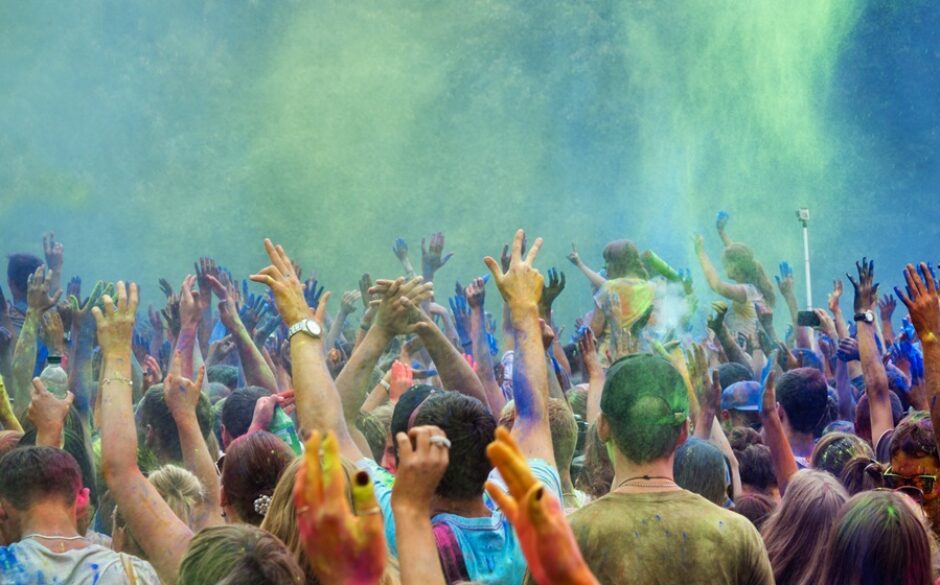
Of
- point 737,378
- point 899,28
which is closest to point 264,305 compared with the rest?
point 737,378

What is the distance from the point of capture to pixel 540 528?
56.9 inches

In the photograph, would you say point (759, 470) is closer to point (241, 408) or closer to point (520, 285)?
point (520, 285)

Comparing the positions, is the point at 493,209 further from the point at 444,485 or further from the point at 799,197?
the point at 444,485

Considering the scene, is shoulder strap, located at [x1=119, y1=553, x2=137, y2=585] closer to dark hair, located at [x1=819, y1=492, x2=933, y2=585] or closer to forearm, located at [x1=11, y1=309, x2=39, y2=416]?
dark hair, located at [x1=819, y1=492, x2=933, y2=585]

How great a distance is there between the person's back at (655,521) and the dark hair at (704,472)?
87cm

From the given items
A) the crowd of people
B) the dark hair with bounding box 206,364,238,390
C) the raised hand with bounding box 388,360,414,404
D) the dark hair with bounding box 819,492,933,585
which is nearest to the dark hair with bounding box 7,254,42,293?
the dark hair with bounding box 206,364,238,390

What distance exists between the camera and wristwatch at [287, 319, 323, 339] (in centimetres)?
311

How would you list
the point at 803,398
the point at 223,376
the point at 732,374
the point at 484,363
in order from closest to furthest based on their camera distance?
the point at 803,398 < the point at 484,363 < the point at 732,374 < the point at 223,376

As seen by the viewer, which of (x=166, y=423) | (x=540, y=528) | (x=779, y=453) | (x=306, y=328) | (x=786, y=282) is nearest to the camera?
(x=540, y=528)

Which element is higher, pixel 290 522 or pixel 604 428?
pixel 604 428

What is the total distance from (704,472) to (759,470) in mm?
600

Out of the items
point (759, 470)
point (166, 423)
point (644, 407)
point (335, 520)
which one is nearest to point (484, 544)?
point (644, 407)

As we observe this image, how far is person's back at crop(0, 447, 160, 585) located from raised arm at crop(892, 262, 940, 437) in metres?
2.33

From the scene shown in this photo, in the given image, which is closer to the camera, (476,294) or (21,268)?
(476,294)
